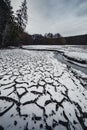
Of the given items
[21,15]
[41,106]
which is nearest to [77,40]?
[21,15]

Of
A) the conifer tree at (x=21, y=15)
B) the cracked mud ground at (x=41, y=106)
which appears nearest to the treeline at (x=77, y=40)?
the conifer tree at (x=21, y=15)

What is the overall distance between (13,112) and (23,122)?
Result: 0.31 meters

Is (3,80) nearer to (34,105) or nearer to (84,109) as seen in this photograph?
(34,105)

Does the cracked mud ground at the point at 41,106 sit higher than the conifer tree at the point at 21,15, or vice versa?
the conifer tree at the point at 21,15

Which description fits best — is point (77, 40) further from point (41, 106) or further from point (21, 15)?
point (41, 106)

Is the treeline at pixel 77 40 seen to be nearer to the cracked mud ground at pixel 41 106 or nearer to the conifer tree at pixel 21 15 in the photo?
the conifer tree at pixel 21 15

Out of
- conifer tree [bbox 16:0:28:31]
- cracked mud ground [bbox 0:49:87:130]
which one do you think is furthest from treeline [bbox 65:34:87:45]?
cracked mud ground [bbox 0:49:87:130]

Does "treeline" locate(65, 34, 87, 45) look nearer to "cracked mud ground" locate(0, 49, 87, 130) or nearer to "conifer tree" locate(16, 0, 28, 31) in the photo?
"conifer tree" locate(16, 0, 28, 31)

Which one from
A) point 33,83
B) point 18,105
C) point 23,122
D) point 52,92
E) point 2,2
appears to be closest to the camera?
point 23,122

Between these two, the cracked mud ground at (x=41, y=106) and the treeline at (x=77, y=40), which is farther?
the treeline at (x=77, y=40)

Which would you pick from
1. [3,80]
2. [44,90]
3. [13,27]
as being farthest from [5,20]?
[44,90]

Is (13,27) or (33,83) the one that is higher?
(13,27)

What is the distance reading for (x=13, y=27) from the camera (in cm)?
1745

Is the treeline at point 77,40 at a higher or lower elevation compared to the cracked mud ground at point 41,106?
higher
